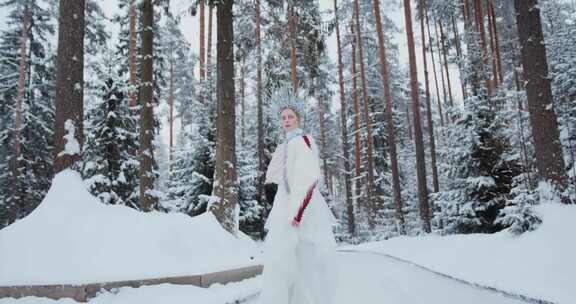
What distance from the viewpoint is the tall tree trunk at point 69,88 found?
22.1ft

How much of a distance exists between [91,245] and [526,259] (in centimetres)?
669

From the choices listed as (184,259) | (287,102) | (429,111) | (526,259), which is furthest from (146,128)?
(429,111)

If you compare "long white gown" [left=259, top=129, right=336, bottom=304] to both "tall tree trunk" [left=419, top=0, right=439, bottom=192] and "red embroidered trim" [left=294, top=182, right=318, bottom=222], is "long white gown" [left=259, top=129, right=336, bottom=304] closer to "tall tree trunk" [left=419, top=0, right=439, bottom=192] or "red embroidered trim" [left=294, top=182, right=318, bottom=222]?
"red embroidered trim" [left=294, top=182, right=318, bottom=222]

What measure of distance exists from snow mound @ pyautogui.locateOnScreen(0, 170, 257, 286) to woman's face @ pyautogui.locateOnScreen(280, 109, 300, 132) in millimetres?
2913

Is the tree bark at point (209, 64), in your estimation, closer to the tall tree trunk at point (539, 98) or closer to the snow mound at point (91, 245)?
the snow mound at point (91, 245)

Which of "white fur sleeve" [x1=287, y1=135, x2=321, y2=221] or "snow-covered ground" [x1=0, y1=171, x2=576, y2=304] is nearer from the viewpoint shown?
"white fur sleeve" [x1=287, y1=135, x2=321, y2=221]

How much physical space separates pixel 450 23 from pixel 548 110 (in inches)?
792

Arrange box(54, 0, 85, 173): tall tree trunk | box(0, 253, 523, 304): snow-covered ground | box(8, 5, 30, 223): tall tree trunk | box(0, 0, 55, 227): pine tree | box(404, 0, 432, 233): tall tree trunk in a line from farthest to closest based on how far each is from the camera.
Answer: box(0, 0, 55, 227): pine tree
box(8, 5, 30, 223): tall tree trunk
box(404, 0, 432, 233): tall tree trunk
box(54, 0, 85, 173): tall tree trunk
box(0, 253, 523, 304): snow-covered ground

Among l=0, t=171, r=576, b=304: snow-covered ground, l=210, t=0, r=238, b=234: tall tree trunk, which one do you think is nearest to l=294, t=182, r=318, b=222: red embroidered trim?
l=0, t=171, r=576, b=304: snow-covered ground

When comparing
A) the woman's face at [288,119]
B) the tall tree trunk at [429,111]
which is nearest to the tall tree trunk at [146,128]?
the woman's face at [288,119]

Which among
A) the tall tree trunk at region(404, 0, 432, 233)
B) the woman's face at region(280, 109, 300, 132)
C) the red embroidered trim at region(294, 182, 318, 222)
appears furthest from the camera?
the tall tree trunk at region(404, 0, 432, 233)

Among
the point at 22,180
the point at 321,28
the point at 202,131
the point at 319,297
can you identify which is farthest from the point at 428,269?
the point at 22,180

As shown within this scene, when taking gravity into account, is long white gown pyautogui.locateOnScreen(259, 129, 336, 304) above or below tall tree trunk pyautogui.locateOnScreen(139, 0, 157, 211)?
below

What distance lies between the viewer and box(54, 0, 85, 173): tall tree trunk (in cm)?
673
